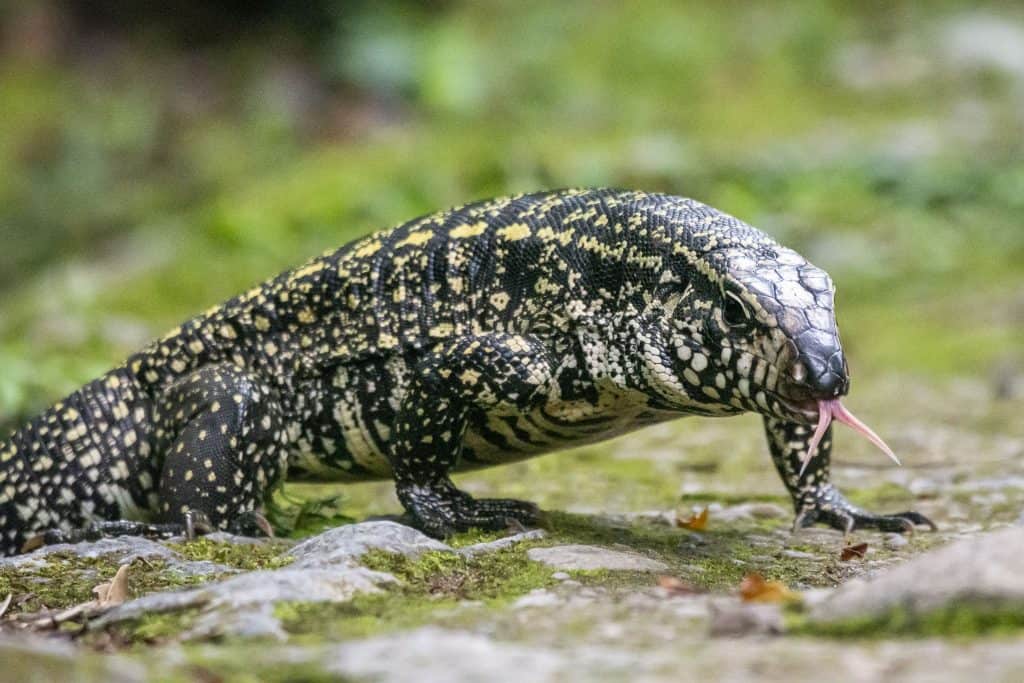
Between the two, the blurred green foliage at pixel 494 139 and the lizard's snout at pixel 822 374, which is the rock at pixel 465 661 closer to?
the lizard's snout at pixel 822 374

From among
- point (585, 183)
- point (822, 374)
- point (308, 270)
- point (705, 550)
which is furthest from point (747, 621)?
point (585, 183)

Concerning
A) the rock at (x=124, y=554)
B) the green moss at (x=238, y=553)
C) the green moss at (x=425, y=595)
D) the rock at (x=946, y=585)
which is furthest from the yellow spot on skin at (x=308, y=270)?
the rock at (x=946, y=585)


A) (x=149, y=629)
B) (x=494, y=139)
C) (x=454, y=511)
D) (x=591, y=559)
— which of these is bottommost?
(x=149, y=629)

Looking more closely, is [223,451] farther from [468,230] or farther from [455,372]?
[468,230]

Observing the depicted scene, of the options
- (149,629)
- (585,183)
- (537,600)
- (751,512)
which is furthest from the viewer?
(585,183)

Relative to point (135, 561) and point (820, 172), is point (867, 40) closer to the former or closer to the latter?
point (820, 172)

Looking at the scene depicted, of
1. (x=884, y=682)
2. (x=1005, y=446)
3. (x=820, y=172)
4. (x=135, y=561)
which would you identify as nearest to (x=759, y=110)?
(x=820, y=172)

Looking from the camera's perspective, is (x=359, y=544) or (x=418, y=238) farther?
(x=418, y=238)
